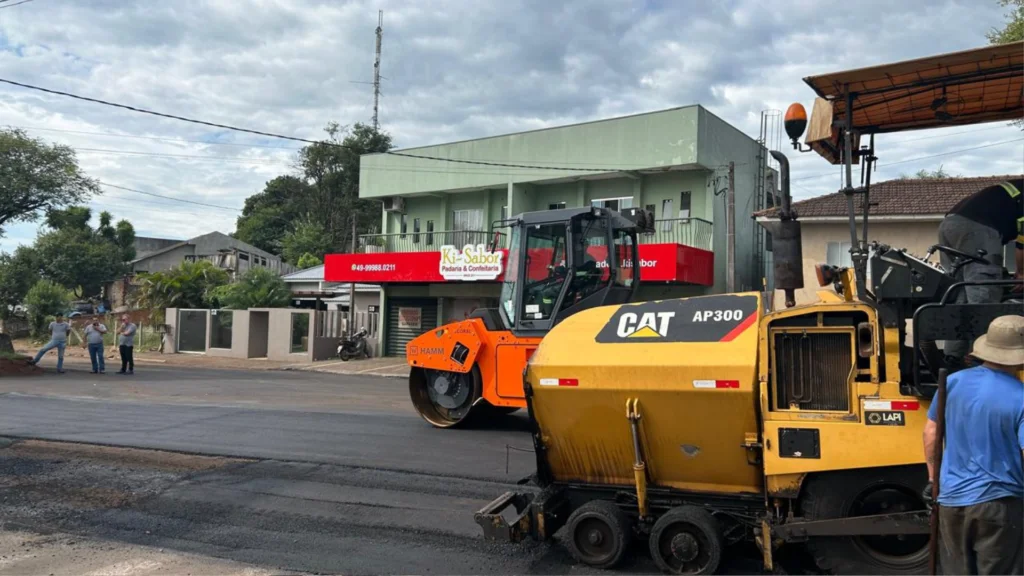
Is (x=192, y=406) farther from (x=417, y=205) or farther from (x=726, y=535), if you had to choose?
(x=417, y=205)

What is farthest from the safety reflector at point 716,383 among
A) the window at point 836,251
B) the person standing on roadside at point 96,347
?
the person standing on roadside at point 96,347

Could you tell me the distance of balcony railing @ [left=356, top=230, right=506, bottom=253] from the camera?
2444 centimetres

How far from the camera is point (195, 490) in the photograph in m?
6.71

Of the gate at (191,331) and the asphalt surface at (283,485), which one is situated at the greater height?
the gate at (191,331)

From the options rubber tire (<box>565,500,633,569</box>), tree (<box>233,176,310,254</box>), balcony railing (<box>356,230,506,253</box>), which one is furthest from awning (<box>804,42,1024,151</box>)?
tree (<box>233,176,310,254</box>)

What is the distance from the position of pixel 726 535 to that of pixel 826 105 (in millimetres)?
2818

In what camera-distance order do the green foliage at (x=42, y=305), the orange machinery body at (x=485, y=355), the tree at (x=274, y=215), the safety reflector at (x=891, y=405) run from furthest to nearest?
the tree at (x=274, y=215) < the green foliage at (x=42, y=305) < the orange machinery body at (x=485, y=355) < the safety reflector at (x=891, y=405)

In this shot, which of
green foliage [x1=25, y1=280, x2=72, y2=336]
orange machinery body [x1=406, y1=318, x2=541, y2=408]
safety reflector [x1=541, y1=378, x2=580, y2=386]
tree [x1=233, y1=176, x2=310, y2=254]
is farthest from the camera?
tree [x1=233, y1=176, x2=310, y2=254]

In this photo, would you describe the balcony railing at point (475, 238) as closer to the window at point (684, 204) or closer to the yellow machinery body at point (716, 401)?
the window at point (684, 204)

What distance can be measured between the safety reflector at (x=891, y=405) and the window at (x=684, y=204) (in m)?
16.7

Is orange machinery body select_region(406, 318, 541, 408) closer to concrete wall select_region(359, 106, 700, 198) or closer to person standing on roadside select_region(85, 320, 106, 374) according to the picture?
concrete wall select_region(359, 106, 700, 198)

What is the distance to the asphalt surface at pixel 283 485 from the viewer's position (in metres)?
5.12

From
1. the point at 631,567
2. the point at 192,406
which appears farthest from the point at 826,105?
the point at 192,406

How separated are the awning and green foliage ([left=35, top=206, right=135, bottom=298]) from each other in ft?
149
